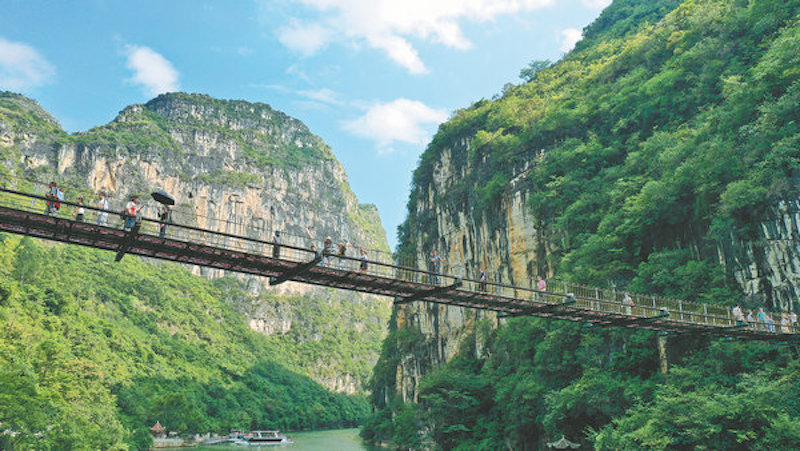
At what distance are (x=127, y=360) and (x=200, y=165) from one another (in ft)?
314

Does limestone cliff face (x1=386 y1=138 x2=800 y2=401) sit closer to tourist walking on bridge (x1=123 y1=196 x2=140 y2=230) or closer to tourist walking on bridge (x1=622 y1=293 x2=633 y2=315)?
tourist walking on bridge (x1=622 y1=293 x2=633 y2=315)

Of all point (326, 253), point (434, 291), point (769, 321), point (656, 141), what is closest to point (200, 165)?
point (656, 141)

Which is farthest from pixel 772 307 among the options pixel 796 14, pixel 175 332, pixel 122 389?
pixel 175 332

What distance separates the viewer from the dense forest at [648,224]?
72.0 ft

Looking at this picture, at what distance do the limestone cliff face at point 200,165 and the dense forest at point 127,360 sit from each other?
15.3 metres

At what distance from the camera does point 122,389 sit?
57.7m

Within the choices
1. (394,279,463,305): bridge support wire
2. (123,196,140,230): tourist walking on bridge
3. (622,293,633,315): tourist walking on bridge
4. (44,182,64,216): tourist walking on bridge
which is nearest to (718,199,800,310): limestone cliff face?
(622,293,633,315): tourist walking on bridge

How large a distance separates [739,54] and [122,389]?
5937cm

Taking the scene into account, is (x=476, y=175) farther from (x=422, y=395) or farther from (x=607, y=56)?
(x=422, y=395)

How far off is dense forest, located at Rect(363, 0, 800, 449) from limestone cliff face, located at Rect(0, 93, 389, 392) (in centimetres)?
7785

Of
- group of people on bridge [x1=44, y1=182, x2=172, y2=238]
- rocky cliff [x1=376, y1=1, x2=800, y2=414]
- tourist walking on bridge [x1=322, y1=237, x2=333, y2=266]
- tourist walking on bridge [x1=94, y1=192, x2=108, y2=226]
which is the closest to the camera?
group of people on bridge [x1=44, y1=182, x2=172, y2=238]

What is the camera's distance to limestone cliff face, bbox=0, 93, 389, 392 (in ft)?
411

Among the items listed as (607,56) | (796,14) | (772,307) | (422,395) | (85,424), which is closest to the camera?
(772,307)

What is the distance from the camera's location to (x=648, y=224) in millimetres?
30109
